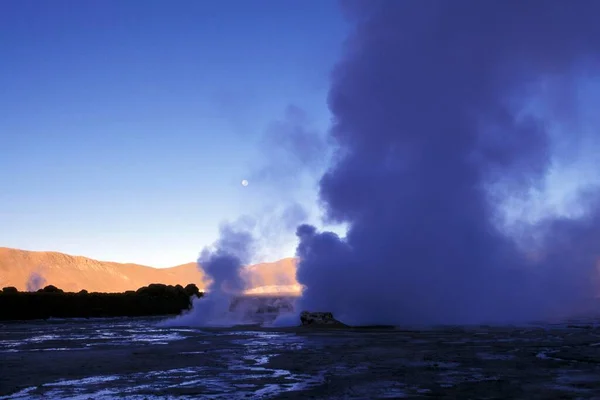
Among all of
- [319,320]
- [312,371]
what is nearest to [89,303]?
[319,320]

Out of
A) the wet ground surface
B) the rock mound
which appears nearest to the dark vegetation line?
the rock mound

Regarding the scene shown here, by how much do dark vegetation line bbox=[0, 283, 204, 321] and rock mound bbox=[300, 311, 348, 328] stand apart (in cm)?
3315

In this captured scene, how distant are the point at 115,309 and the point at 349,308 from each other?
43.5 metres

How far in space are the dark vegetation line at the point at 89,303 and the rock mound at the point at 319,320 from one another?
109 ft

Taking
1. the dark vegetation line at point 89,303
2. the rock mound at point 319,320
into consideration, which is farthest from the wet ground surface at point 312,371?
the dark vegetation line at point 89,303

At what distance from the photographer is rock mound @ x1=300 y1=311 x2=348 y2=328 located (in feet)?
114

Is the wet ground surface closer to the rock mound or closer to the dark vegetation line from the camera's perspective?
the rock mound

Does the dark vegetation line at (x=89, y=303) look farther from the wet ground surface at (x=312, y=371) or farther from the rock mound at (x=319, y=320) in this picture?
the wet ground surface at (x=312, y=371)

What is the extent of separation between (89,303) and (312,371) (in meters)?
64.1

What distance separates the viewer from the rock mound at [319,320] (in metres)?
34.8

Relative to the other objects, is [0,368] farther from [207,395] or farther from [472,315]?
[472,315]

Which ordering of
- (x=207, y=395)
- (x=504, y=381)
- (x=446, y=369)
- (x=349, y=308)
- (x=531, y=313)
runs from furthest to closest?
(x=531, y=313), (x=349, y=308), (x=446, y=369), (x=504, y=381), (x=207, y=395)

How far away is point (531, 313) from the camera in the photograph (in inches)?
1804

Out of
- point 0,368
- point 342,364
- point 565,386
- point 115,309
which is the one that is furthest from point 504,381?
point 115,309
